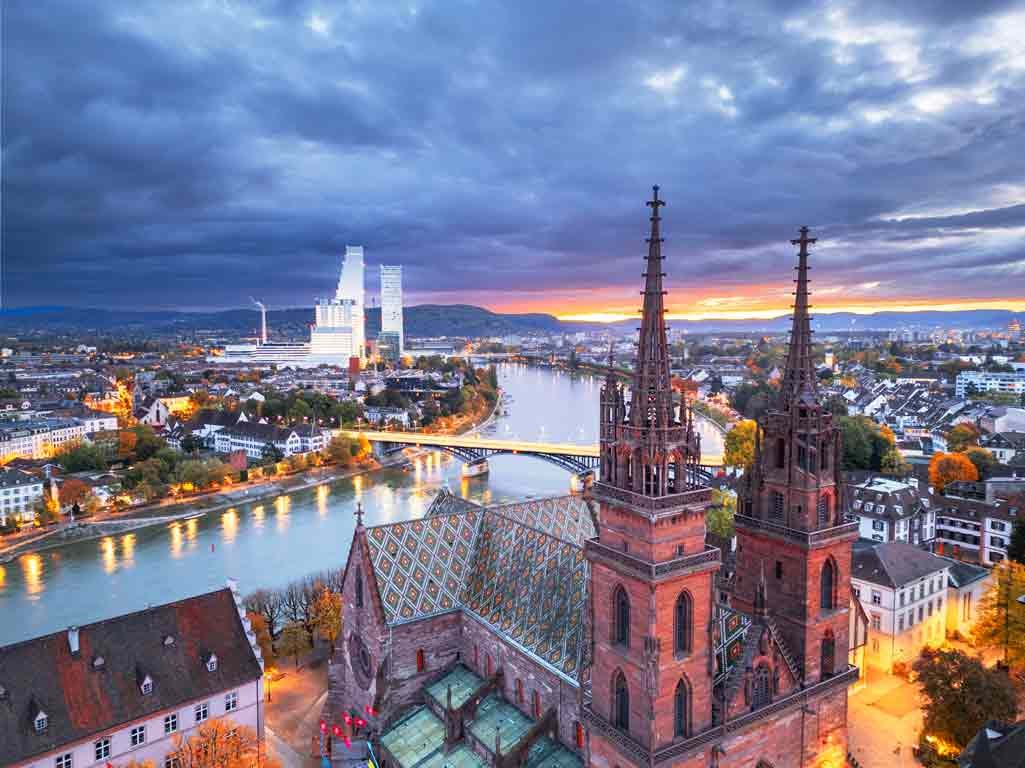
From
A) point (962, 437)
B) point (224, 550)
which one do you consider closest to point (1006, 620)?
point (962, 437)

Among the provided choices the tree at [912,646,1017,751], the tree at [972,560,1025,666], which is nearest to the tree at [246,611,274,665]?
the tree at [912,646,1017,751]

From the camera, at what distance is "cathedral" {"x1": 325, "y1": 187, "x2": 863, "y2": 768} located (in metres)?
17.0

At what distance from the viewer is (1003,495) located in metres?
51.1

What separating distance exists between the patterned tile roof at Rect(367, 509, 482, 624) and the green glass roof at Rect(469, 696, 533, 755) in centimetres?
373

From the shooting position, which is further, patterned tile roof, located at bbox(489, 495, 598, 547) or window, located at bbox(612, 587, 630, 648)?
patterned tile roof, located at bbox(489, 495, 598, 547)

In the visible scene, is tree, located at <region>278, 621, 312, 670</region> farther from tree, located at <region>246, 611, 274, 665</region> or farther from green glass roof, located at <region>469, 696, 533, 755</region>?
green glass roof, located at <region>469, 696, 533, 755</region>

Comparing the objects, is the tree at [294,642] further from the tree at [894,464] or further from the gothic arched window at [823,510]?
the tree at [894,464]

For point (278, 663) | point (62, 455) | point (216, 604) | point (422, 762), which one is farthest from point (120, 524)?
point (422, 762)

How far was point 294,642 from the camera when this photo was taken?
32.3m

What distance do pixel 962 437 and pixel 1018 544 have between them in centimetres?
3501

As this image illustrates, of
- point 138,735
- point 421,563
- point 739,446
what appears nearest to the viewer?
point 138,735

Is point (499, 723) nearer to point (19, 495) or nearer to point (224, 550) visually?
point (224, 550)

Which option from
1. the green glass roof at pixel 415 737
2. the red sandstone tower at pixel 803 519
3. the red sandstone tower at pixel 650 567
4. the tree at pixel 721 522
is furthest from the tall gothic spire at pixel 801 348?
the tree at pixel 721 522

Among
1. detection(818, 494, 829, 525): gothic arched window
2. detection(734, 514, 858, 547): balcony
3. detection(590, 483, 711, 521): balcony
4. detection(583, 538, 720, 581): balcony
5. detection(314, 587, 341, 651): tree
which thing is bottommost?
detection(314, 587, 341, 651): tree
